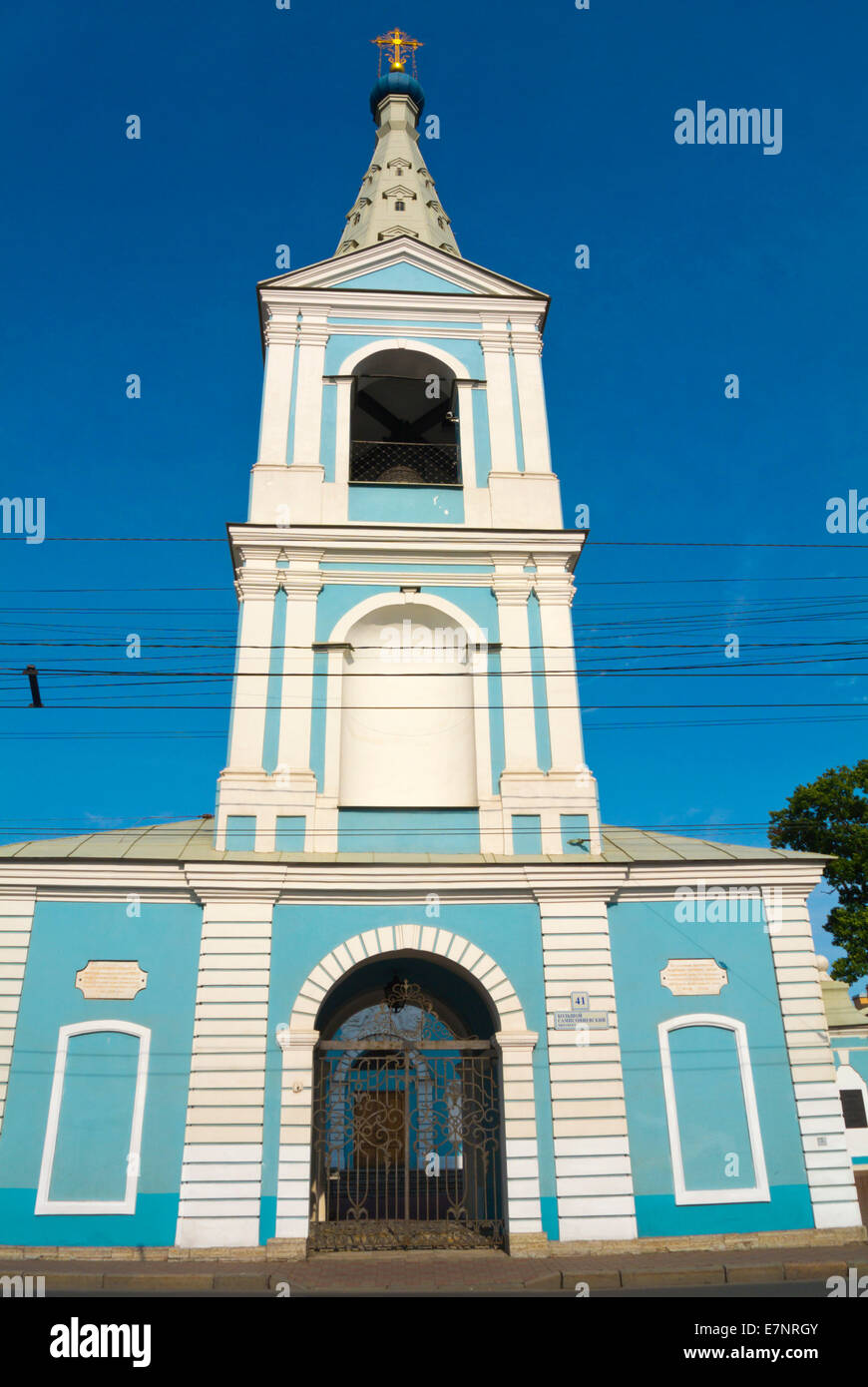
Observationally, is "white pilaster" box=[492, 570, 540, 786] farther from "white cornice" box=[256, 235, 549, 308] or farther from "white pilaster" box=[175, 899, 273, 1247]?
"white cornice" box=[256, 235, 549, 308]

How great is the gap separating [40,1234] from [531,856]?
7.19 meters

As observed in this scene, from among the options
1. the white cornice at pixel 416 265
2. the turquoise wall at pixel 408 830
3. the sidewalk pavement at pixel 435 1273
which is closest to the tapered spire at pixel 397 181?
the white cornice at pixel 416 265

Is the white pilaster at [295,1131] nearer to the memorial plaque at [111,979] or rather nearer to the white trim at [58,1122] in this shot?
the white trim at [58,1122]

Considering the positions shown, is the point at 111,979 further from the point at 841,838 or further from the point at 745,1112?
the point at 841,838

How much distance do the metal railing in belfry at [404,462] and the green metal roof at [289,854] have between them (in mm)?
6793

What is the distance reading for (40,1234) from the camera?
10.4 metres

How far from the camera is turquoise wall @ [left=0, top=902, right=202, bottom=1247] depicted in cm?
1046

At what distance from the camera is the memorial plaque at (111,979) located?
1146 centimetres

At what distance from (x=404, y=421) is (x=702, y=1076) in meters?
12.9

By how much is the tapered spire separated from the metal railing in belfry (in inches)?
144

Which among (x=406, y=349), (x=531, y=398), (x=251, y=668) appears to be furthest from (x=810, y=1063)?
(x=406, y=349)

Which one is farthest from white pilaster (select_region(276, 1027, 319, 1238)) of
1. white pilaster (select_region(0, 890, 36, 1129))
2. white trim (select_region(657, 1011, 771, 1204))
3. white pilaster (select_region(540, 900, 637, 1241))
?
white trim (select_region(657, 1011, 771, 1204))

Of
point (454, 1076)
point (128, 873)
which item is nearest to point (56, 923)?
point (128, 873)
